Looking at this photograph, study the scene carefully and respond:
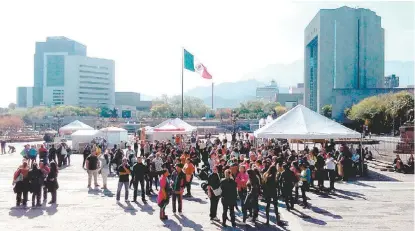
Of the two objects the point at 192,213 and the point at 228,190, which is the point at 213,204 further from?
the point at 192,213

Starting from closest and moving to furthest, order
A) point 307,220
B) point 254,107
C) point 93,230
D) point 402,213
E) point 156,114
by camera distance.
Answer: point 93,230, point 307,220, point 402,213, point 156,114, point 254,107

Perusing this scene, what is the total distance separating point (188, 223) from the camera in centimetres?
1260

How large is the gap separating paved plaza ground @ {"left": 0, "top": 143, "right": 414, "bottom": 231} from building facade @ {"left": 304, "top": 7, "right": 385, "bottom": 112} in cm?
9887

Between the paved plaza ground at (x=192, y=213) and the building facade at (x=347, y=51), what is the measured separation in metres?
98.9

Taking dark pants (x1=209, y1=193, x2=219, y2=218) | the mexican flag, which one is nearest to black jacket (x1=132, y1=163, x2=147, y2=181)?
dark pants (x1=209, y1=193, x2=219, y2=218)

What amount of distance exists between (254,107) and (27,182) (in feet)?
530

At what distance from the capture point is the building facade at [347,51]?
11438 centimetres

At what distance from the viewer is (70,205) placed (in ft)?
50.2

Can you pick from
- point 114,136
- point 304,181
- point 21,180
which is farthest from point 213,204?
point 114,136

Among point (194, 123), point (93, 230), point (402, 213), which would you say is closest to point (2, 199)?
point (93, 230)

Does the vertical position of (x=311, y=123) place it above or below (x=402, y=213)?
above

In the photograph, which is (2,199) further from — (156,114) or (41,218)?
(156,114)

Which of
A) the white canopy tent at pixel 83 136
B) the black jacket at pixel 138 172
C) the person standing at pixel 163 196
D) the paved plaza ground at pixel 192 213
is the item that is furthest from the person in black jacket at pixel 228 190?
the white canopy tent at pixel 83 136

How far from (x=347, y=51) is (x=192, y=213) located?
110 meters
